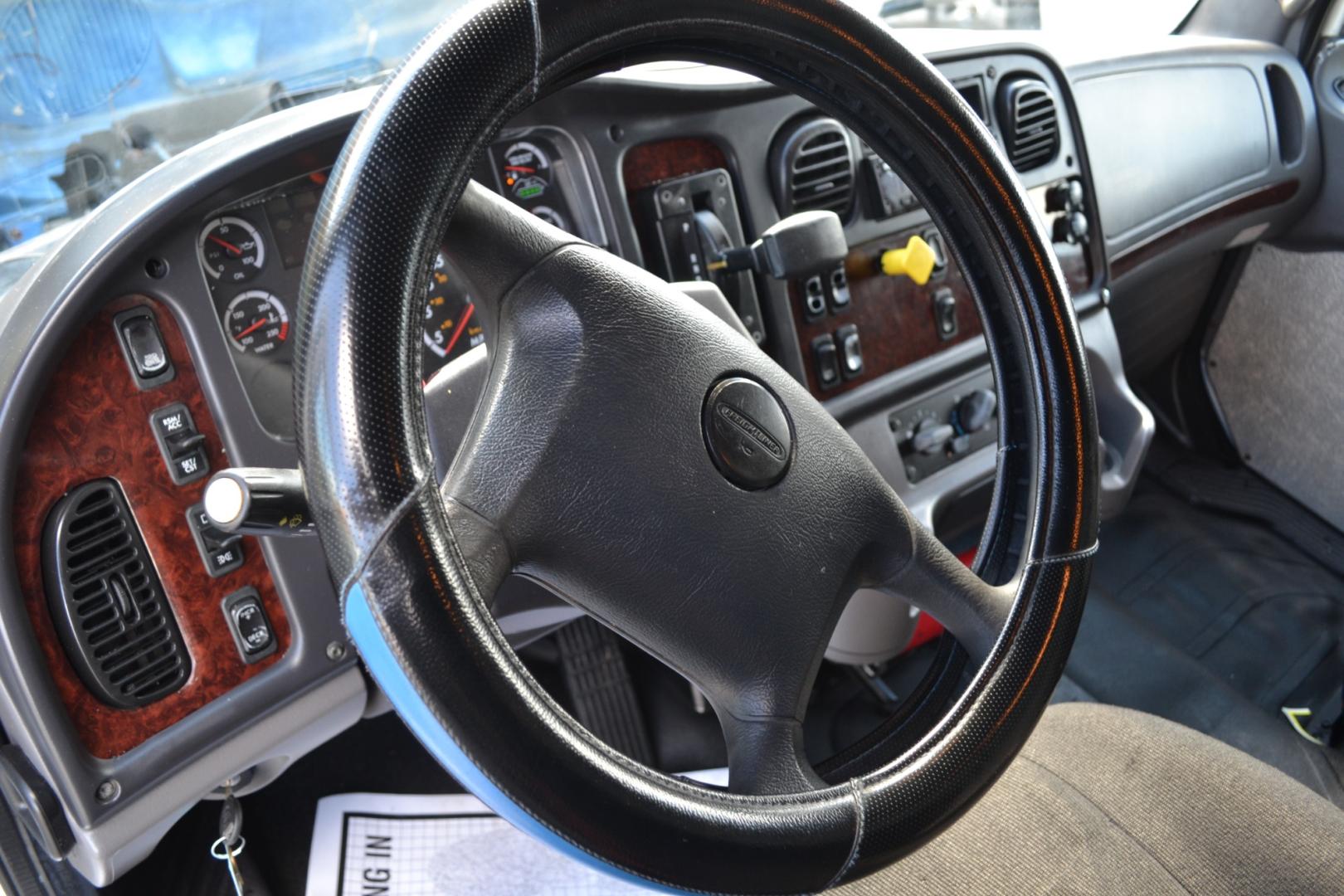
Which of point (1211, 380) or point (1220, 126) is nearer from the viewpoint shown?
point (1220, 126)

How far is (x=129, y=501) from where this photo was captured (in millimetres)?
883

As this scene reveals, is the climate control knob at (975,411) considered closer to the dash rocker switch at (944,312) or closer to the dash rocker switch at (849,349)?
the dash rocker switch at (944,312)

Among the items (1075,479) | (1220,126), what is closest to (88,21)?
(1075,479)

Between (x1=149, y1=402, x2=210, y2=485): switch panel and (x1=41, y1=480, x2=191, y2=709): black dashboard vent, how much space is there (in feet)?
0.15

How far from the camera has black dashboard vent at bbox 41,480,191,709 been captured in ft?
2.76

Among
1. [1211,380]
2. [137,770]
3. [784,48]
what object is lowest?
[1211,380]

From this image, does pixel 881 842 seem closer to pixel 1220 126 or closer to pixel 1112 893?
pixel 1112 893

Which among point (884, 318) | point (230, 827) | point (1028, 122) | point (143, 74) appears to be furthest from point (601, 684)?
point (1028, 122)

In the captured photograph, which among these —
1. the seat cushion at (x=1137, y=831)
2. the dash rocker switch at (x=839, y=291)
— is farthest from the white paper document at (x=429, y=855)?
the dash rocker switch at (x=839, y=291)

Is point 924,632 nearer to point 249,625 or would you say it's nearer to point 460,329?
Result: point 460,329

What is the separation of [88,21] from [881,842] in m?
1.04

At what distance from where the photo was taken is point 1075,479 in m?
0.81

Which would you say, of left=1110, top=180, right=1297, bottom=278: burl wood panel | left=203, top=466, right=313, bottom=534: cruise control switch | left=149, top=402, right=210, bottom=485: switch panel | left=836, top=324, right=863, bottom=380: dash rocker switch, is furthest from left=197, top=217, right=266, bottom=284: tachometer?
left=1110, top=180, right=1297, bottom=278: burl wood panel

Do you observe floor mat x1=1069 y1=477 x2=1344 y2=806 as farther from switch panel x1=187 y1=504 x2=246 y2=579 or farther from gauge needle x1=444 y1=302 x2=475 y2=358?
switch panel x1=187 y1=504 x2=246 y2=579
